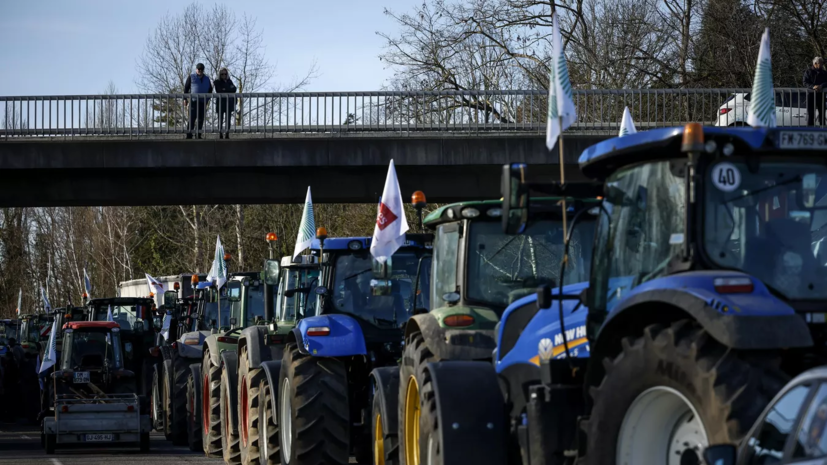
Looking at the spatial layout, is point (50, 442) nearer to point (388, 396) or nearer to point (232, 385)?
point (232, 385)

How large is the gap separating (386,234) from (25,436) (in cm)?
1709

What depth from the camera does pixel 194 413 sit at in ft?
62.7

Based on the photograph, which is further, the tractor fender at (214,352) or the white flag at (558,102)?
the tractor fender at (214,352)

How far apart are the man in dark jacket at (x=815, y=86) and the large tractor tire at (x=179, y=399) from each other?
12031 millimetres

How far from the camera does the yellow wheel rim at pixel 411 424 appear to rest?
28.1 ft

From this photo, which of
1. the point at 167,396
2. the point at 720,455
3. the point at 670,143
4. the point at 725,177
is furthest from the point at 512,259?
the point at 167,396

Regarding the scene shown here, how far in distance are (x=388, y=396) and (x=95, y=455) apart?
12038 mm

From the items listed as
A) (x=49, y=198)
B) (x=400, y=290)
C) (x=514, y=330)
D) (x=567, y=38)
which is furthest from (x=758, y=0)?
(x=514, y=330)

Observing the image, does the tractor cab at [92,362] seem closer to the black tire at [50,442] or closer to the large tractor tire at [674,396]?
the black tire at [50,442]

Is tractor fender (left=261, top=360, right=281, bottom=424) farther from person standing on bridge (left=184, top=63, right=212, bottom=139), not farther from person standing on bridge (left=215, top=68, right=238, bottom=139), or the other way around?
person standing on bridge (left=184, top=63, right=212, bottom=139)

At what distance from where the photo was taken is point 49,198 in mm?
27547

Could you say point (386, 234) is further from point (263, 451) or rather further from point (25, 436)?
point (25, 436)

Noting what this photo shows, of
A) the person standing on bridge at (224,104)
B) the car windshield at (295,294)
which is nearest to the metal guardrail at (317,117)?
the person standing on bridge at (224,104)

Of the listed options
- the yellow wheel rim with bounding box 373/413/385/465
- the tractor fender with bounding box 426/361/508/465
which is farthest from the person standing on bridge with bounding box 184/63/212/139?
the tractor fender with bounding box 426/361/508/465
